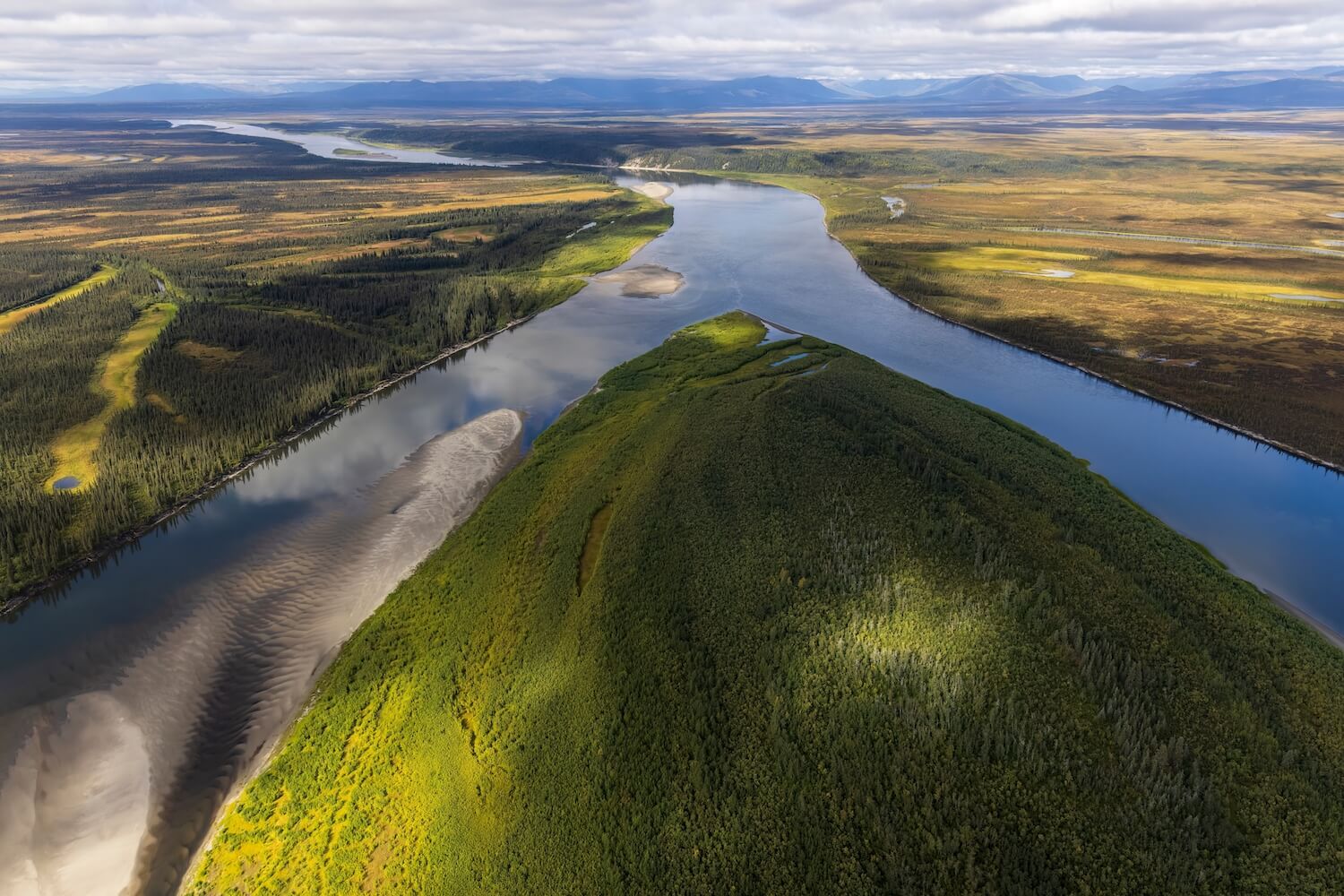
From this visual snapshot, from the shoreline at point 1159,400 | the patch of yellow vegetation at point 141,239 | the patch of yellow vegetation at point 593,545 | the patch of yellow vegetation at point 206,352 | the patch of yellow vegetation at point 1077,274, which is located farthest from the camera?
the patch of yellow vegetation at point 141,239

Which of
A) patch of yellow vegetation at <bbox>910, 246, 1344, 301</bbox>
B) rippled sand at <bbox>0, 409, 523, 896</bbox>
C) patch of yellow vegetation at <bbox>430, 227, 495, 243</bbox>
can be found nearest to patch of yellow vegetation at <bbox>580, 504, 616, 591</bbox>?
rippled sand at <bbox>0, 409, 523, 896</bbox>

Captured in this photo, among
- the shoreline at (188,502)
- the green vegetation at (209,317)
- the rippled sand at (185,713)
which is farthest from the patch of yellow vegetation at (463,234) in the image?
the rippled sand at (185,713)

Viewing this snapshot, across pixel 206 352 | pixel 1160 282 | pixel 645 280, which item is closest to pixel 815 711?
pixel 206 352

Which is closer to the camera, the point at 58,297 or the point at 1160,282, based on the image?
the point at 58,297

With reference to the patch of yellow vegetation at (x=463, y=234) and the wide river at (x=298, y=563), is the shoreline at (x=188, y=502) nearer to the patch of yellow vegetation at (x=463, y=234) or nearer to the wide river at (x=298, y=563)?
the wide river at (x=298, y=563)

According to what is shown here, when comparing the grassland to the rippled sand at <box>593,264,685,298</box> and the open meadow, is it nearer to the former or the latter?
the open meadow

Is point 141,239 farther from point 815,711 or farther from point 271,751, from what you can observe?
point 815,711
